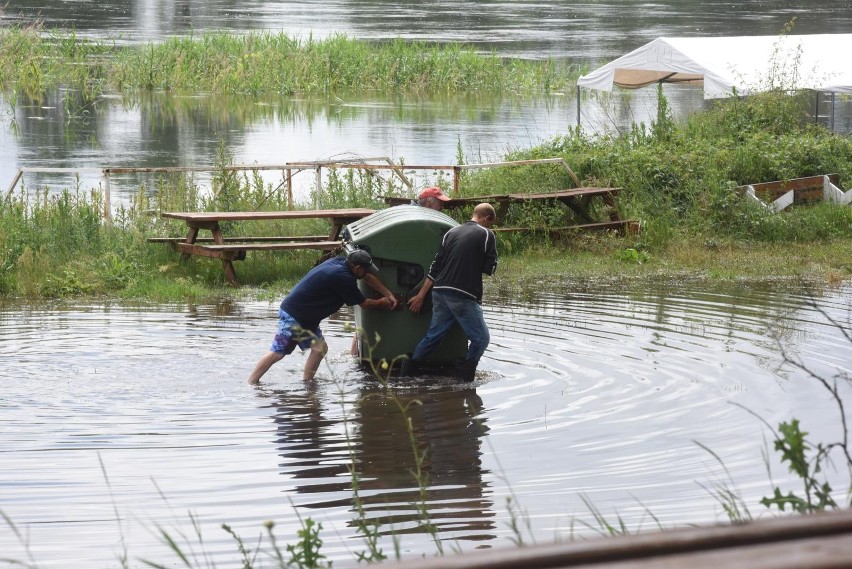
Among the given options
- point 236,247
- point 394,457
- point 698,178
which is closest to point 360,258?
point 394,457

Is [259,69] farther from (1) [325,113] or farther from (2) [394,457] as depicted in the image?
(2) [394,457]

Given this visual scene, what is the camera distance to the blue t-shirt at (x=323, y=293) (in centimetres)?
962

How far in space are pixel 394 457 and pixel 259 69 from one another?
1231 inches

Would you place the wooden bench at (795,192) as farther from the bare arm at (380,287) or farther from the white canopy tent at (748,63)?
the bare arm at (380,287)

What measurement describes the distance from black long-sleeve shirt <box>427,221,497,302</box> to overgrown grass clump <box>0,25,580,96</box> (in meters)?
28.1

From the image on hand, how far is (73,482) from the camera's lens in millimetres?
7180

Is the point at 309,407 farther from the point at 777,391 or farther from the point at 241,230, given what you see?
the point at 241,230

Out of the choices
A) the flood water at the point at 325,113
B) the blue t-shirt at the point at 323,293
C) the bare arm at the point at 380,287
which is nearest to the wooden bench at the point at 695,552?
the blue t-shirt at the point at 323,293

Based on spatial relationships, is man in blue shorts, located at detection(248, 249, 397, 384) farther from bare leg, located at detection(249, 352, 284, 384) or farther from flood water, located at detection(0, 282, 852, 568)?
flood water, located at detection(0, 282, 852, 568)

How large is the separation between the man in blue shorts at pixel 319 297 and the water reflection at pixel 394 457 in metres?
0.33

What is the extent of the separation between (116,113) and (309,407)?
25938mm

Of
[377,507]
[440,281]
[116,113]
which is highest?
[116,113]

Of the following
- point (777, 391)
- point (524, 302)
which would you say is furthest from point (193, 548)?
point (524, 302)

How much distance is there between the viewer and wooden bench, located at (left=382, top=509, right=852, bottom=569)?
7.67 ft
